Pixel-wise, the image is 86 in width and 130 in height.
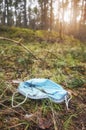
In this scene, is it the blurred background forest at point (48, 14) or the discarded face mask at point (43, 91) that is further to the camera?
→ the blurred background forest at point (48, 14)

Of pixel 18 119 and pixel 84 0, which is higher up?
pixel 84 0

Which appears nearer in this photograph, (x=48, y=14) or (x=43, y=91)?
(x=43, y=91)

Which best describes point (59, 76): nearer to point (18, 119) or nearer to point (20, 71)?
point (20, 71)

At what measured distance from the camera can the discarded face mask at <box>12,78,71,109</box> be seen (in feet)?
7.27

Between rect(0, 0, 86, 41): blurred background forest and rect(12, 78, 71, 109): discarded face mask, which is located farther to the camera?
rect(0, 0, 86, 41): blurred background forest

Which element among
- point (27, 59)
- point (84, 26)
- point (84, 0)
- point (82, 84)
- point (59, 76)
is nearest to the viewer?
point (82, 84)

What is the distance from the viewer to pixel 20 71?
3451mm

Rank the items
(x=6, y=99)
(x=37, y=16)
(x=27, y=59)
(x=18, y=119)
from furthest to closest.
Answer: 1. (x=37, y=16)
2. (x=27, y=59)
3. (x=6, y=99)
4. (x=18, y=119)

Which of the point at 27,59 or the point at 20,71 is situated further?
the point at 27,59

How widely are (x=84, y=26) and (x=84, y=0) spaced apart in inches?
130

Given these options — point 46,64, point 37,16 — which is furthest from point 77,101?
point 37,16

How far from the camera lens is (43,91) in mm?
2352

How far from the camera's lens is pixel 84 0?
24.2m

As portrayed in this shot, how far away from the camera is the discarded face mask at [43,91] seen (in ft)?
7.27
